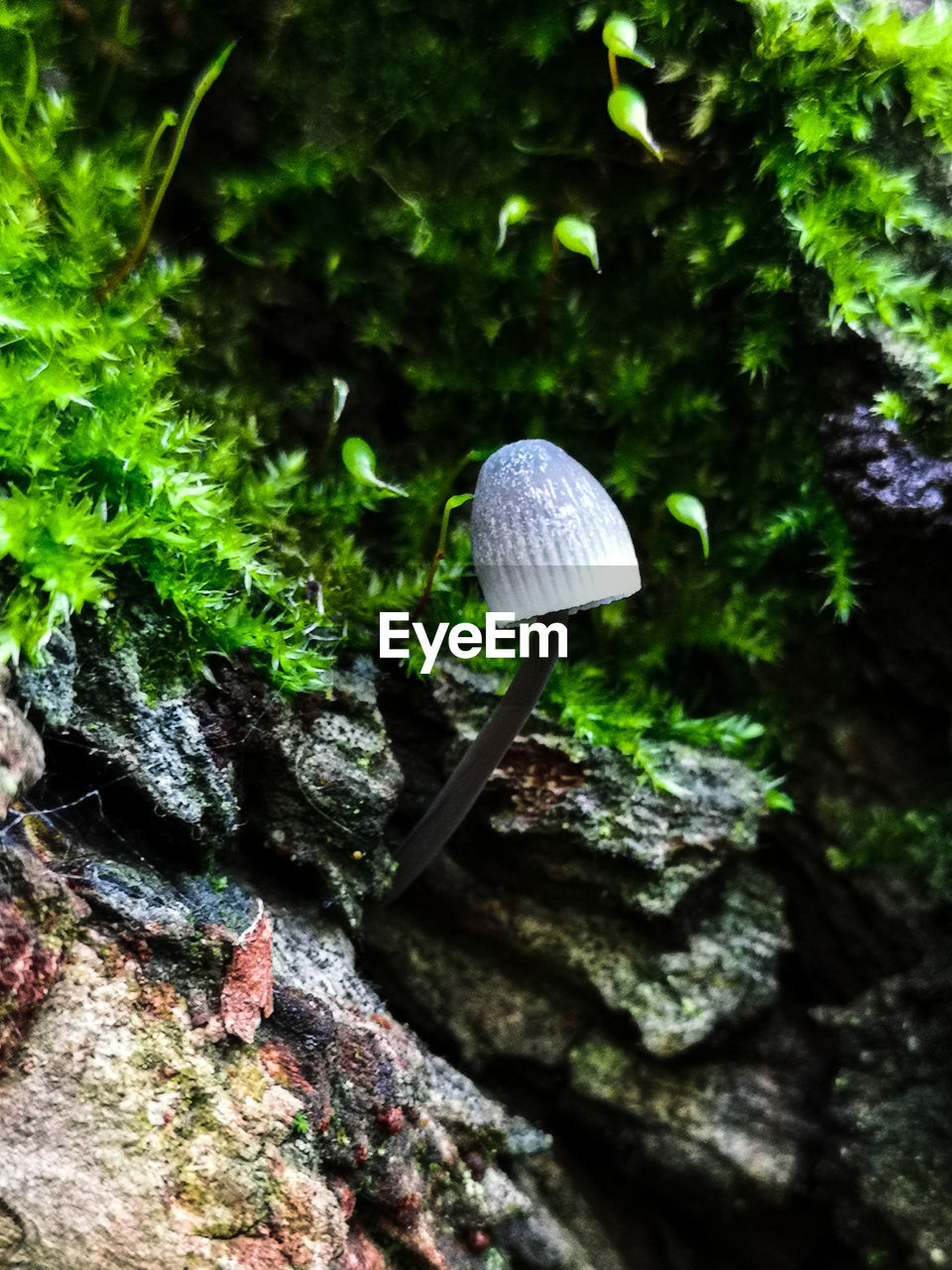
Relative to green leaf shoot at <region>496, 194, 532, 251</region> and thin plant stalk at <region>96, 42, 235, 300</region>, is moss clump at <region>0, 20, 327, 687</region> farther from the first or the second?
green leaf shoot at <region>496, 194, 532, 251</region>

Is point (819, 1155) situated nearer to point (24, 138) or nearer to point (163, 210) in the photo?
point (163, 210)

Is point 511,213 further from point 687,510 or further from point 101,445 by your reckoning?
point 101,445

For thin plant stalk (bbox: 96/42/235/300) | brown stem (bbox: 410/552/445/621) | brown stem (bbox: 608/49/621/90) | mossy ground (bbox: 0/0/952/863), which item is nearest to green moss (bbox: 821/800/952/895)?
mossy ground (bbox: 0/0/952/863)

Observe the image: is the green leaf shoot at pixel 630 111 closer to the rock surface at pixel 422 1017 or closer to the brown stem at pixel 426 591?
the brown stem at pixel 426 591

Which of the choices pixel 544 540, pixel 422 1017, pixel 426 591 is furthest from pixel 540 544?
pixel 422 1017

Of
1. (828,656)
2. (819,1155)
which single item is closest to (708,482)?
(828,656)

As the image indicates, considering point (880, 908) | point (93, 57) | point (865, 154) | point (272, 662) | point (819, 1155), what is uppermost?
point (865, 154)

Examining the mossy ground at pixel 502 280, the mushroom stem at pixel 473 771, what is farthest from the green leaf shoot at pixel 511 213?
the mushroom stem at pixel 473 771
